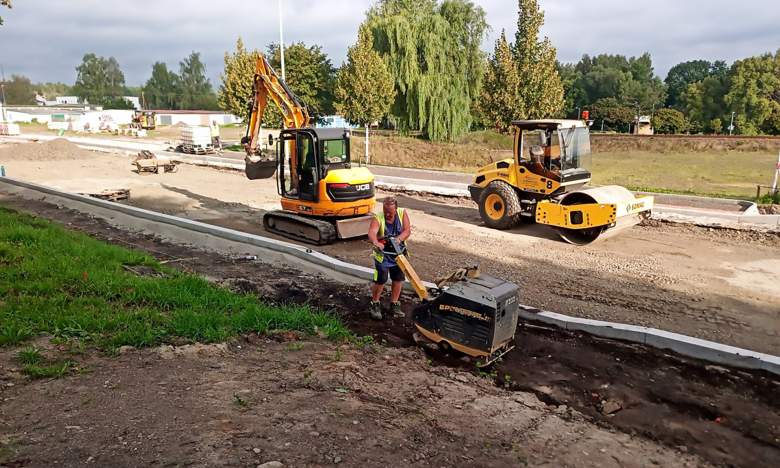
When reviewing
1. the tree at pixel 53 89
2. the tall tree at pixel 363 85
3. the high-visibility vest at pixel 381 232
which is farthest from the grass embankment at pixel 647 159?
the tree at pixel 53 89

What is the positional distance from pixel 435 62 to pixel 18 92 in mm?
146896

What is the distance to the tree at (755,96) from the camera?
181 ft

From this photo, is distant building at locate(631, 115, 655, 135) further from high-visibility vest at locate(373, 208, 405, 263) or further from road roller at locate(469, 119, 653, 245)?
high-visibility vest at locate(373, 208, 405, 263)

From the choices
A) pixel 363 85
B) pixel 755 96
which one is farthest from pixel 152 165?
pixel 755 96

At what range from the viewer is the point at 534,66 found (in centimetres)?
2314

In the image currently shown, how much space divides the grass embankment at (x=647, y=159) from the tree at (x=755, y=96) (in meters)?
23.0

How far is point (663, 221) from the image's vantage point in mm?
12844

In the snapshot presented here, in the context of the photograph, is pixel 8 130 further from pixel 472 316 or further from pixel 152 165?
pixel 472 316

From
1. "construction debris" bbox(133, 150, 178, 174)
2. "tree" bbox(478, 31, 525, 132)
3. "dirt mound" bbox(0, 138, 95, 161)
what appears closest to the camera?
"construction debris" bbox(133, 150, 178, 174)

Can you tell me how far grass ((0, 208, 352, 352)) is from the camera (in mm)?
5648

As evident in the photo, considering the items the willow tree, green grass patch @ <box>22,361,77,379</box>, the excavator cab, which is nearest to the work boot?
green grass patch @ <box>22,361,77,379</box>

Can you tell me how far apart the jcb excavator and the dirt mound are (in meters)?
23.5

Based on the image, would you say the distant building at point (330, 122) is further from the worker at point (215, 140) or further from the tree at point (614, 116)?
the tree at point (614, 116)

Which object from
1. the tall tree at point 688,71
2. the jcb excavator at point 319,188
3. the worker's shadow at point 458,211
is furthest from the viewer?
the tall tree at point 688,71
